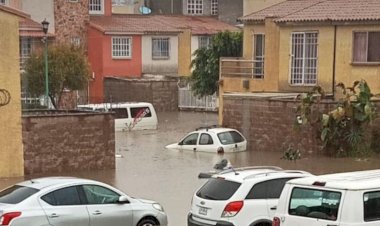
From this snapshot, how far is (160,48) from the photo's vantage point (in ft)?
187

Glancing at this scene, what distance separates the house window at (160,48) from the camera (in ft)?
186

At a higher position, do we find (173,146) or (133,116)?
(133,116)

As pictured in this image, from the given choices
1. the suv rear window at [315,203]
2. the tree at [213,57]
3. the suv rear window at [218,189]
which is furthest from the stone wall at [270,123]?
the suv rear window at [315,203]

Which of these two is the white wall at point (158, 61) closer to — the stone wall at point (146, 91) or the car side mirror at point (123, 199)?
the stone wall at point (146, 91)

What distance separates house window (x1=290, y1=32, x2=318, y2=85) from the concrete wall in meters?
14.6

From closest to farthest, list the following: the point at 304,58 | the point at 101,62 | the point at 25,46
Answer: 1. the point at 304,58
2. the point at 25,46
3. the point at 101,62

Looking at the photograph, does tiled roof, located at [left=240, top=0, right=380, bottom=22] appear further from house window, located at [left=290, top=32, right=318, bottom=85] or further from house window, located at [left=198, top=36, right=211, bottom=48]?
house window, located at [left=198, top=36, right=211, bottom=48]

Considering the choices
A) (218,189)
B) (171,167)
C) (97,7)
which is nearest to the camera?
(218,189)

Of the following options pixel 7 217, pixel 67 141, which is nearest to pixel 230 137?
pixel 67 141

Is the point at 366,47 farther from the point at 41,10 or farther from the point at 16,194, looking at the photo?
the point at 41,10

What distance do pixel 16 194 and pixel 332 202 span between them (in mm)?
6035

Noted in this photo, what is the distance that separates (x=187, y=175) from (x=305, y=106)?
6.02 metres

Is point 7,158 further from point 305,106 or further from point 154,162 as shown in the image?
point 305,106

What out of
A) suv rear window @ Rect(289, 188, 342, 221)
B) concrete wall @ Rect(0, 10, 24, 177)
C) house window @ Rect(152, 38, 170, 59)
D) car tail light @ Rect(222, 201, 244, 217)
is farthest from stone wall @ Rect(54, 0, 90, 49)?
suv rear window @ Rect(289, 188, 342, 221)
